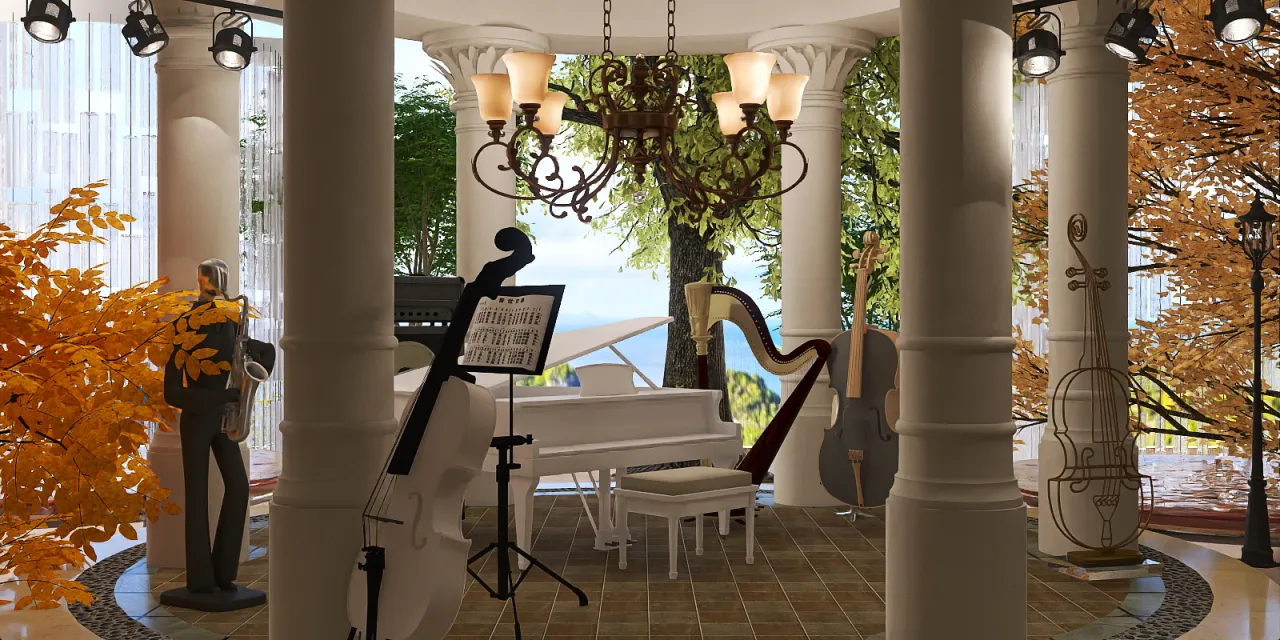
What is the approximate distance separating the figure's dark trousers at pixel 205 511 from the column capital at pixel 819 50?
16.4 ft

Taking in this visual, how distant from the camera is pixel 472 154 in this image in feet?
29.7

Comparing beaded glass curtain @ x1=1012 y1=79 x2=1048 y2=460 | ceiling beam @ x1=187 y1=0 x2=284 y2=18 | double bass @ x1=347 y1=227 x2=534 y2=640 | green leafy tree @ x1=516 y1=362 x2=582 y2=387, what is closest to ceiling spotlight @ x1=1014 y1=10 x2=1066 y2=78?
double bass @ x1=347 y1=227 x2=534 y2=640

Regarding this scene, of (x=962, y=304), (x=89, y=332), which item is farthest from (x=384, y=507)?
(x=962, y=304)

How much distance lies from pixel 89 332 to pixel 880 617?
158 inches

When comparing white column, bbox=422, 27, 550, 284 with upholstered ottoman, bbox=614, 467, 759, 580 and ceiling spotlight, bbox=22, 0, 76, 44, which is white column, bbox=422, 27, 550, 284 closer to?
upholstered ottoman, bbox=614, 467, 759, 580

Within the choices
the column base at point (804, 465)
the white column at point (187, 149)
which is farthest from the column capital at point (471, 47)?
the column base at point (804, 465)

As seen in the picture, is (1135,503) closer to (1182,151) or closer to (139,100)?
(1182,151)

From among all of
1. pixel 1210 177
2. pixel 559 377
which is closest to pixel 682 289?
pixel 1210 177

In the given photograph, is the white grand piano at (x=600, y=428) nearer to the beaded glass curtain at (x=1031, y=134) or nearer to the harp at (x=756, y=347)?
the harp at (x=756, y=347)

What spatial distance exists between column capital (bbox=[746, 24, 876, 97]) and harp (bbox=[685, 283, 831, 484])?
2209mm

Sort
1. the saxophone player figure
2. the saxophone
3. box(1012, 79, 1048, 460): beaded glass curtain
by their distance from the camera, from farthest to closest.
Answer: box(1012, 79, 1048, 460): beaded glass curtain → the saxophone player figure → the saxophone

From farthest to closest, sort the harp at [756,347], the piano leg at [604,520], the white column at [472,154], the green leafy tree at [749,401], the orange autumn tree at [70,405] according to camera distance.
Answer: the green leafy tree at [749,401] → the white column at [472,154] → the harp at [756,347] → the piano leg at [604,520] → the orange autumn tree at [70,405]

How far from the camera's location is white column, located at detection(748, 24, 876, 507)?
354 inches

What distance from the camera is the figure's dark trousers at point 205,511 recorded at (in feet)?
19.4
